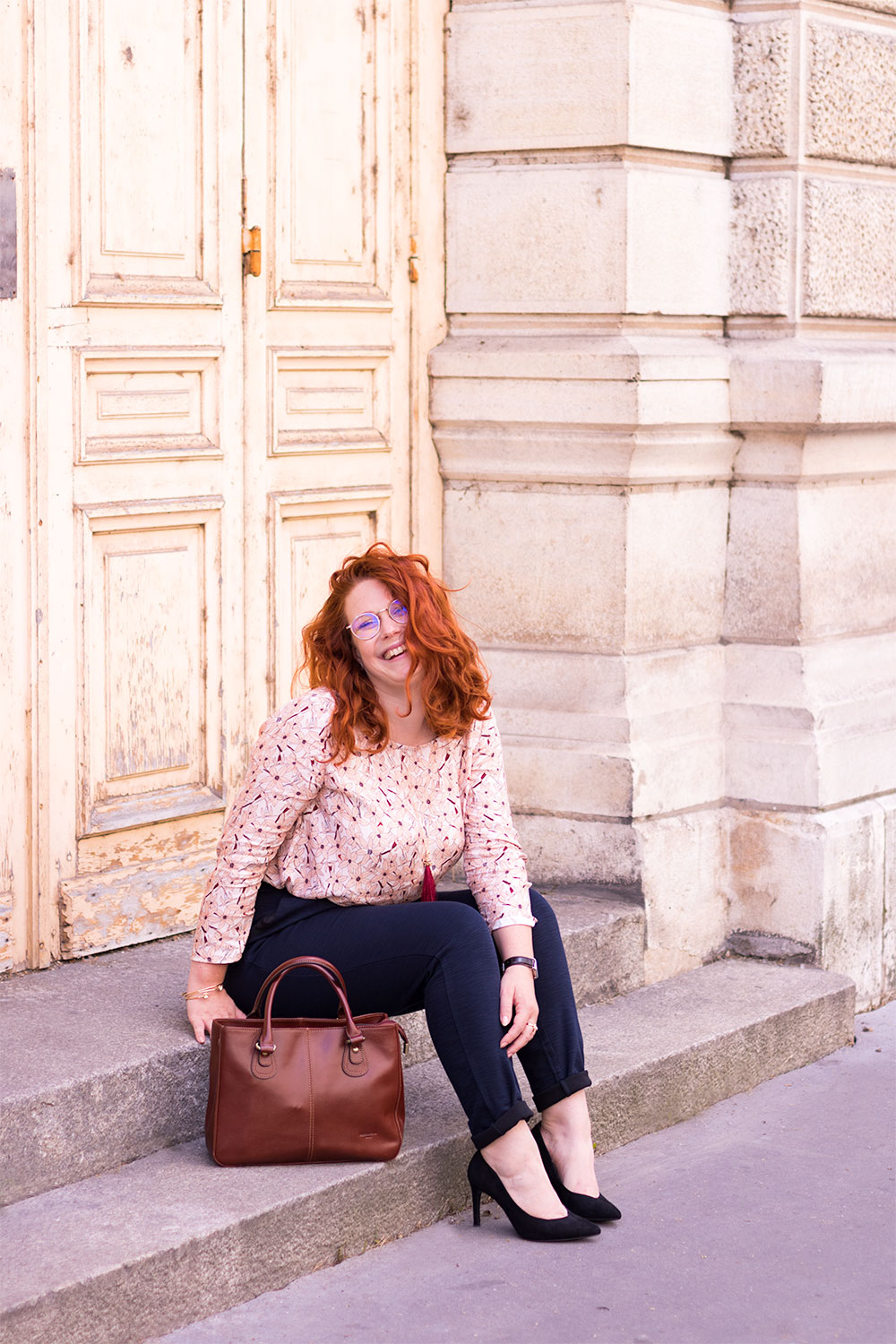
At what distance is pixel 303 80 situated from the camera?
469 centimetres

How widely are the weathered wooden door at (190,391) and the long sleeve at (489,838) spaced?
88 cm

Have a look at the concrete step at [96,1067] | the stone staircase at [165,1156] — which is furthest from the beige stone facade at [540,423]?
the stone staircase at [165,1156]

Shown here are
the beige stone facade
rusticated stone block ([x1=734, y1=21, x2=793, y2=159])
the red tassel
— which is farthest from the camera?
rusticated stone block ([x1=734, y1=21, x2=793, y2=159])

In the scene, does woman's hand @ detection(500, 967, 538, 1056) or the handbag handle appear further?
woman's hand @ detection(500, 967, 538, 1056)

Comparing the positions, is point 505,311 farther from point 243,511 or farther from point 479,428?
point 243,511

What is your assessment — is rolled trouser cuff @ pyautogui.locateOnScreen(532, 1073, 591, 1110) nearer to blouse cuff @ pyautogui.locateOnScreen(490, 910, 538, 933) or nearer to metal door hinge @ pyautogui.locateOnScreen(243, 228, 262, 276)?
blouse cuff @ pyautogui.locateOnScreen(490, 910, 538, 933)

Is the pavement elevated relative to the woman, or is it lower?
lower

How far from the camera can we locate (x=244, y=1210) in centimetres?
338

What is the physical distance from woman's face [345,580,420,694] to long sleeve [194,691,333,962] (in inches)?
4.7

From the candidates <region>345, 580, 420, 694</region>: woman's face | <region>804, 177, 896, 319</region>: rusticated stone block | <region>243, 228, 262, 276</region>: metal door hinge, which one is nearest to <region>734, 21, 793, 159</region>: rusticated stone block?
<region>804, 177, 896, 319</region>: rusticated stone block

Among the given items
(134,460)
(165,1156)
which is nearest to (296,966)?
(165,1156)

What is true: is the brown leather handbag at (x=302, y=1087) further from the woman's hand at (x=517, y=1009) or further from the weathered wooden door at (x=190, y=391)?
the weathered wooden door at (x=190, y=391)

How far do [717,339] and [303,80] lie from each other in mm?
1229

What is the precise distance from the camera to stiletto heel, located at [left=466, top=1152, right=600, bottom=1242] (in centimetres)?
364
